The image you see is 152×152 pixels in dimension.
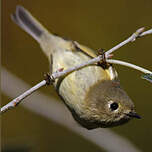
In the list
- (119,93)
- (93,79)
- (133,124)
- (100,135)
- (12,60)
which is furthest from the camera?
(12,60)

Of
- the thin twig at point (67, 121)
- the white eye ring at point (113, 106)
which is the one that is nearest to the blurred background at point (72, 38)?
the thin twig at point (67, 121)

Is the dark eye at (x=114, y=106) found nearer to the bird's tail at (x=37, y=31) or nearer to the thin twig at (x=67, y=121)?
the thin twig at (x=67, y=121)

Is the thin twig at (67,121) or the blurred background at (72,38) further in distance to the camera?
the blurred background at (72,38)

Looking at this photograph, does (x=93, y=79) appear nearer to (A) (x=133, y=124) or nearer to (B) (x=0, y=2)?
(A) (x=133, y=124)

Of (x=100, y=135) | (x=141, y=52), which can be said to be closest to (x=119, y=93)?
(x=100, y=135)

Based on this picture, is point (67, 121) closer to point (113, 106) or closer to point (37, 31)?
point (113, 106)

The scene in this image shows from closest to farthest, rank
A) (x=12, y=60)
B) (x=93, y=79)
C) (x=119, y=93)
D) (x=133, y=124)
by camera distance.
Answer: (x=119, y=93), (x=93, y=79), (x=133, y=124), (x=12, y=60)

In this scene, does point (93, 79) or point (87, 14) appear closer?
point (93, 79)

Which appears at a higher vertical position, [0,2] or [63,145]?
[0,2]
